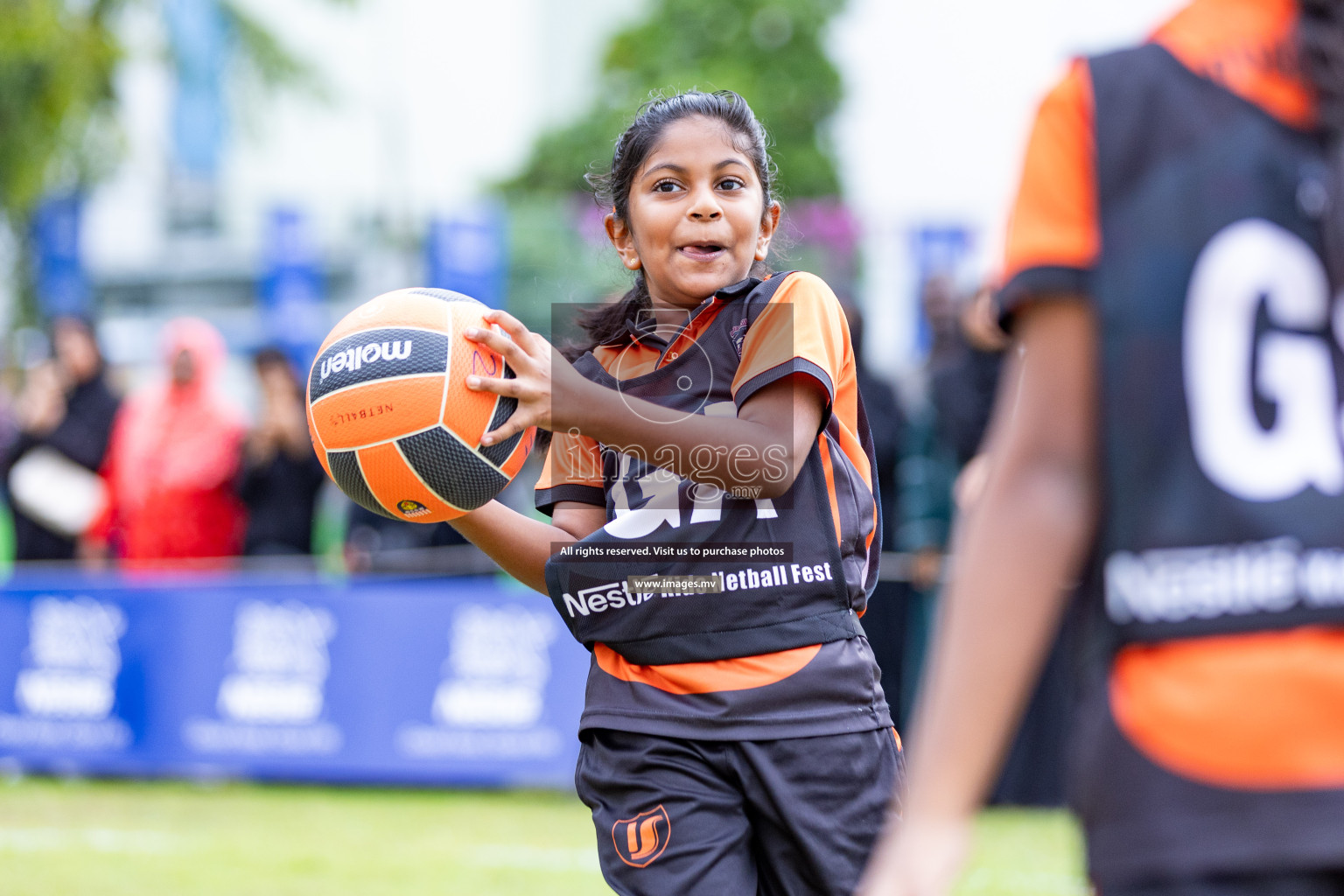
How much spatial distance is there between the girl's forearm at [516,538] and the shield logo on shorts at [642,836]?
1.84 feet

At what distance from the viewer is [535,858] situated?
627 cm

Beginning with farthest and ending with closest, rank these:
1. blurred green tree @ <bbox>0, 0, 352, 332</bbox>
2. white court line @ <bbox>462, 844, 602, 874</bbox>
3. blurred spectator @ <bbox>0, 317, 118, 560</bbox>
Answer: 1. blurred green tree @ <bbox>0, 0, 352, 332</bbox>
2. blurred spectator @ <bbox>0, 317, 118, 560</bbox>
3. white court line @ <bbox>462, 844, 602, 874</bbox>

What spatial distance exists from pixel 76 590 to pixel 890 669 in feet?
15.2

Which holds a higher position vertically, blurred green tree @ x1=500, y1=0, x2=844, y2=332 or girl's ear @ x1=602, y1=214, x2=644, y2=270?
blurred green tree @ x1=500, y1=0, x2=844, y2=332

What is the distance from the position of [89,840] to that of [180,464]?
255cm

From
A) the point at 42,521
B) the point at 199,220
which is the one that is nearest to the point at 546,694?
the point at 42,521

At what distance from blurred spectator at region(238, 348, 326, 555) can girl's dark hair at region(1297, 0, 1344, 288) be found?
763 centimetres

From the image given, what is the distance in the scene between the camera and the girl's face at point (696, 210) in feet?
9.49

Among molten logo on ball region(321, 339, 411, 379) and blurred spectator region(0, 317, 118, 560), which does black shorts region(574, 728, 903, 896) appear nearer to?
molten logo on ball region(321, 339, 411, 379)

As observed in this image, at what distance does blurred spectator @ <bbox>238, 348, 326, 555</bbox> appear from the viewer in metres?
8.51

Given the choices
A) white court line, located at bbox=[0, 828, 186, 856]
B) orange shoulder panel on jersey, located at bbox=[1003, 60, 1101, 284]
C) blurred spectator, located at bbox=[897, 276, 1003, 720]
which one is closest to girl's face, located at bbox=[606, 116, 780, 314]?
orange shoulder panel on jersey, located at bbox=[1003, 60, 1101, 284]

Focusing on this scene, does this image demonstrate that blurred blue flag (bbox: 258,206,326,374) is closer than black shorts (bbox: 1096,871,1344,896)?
No

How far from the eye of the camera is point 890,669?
22.9ft

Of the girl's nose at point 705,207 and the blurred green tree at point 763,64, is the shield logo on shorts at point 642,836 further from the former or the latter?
the blurred green tree at point 763,64
